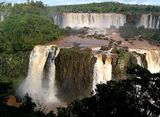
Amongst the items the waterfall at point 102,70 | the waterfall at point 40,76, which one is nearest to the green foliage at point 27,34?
the waterfall at point 40,76

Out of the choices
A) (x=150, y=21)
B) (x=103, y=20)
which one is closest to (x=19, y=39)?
(x=103, y=20)

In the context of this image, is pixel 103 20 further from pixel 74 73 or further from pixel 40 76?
pixel 74 73

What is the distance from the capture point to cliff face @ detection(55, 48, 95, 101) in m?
36.0

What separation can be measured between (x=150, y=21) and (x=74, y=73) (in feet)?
74.2

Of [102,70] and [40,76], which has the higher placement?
[102,70]

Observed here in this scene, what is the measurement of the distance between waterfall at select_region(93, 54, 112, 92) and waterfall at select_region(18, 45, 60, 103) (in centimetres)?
372

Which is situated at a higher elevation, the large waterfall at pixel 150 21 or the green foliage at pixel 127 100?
the green foliage at pixel 127 100

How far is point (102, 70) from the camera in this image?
35625mm

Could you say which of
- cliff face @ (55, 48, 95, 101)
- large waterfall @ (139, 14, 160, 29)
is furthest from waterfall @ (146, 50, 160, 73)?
large waterfall @ (139, 14, 160, 29)

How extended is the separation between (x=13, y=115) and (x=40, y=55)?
24740 mm

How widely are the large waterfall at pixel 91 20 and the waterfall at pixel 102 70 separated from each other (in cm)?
2474

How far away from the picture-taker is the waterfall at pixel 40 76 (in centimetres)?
3816

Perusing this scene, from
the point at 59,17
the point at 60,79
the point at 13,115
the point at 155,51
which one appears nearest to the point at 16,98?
the point at 60,79

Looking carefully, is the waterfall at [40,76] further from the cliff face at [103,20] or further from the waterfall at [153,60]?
the cliff face at [103,20]
